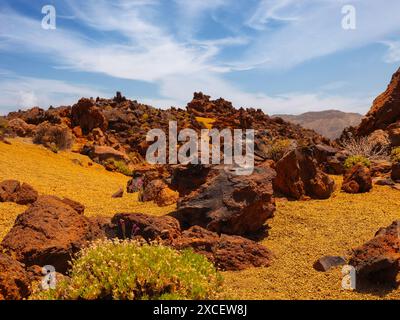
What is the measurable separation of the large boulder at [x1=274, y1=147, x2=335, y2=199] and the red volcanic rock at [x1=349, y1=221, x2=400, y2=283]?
5.00m

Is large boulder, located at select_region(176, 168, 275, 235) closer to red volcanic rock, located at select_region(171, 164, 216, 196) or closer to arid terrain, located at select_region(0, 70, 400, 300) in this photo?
arid terrain, located at select_region(0, 70, 400, 300)

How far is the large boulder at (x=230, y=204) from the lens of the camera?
9.34 meters

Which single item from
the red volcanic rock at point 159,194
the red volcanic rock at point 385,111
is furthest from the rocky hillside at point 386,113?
the red volcanic rock at point 159,194

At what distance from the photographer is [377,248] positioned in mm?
7012

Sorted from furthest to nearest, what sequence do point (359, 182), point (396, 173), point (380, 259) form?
point (396, 173)
point (359, 182)
point (380, 259)

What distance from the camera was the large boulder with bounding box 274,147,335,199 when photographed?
12.2 meters

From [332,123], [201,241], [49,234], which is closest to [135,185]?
[201,241]

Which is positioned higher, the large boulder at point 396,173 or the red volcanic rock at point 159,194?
the large boulder at point 396,173

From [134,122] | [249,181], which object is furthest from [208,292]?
[134,122]

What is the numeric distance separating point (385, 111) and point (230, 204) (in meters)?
18.0

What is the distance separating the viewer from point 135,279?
4.97 m

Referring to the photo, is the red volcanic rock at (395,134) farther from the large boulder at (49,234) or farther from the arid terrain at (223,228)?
the large boulder at (49,234)

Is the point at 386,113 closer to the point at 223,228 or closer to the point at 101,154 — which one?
the point at 101,154

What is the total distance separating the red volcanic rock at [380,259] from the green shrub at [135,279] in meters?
2.84
